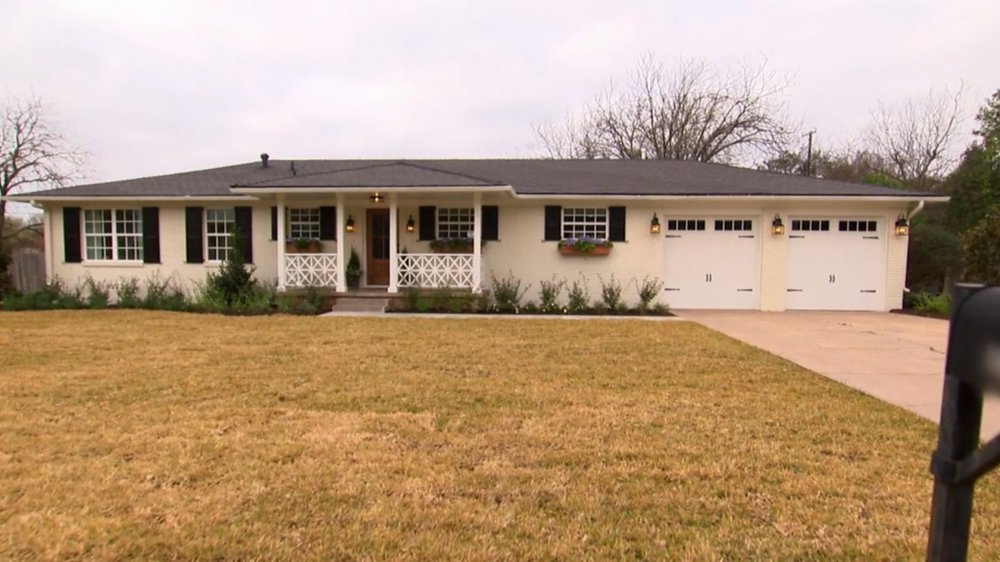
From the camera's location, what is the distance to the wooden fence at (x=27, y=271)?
13.4 metres

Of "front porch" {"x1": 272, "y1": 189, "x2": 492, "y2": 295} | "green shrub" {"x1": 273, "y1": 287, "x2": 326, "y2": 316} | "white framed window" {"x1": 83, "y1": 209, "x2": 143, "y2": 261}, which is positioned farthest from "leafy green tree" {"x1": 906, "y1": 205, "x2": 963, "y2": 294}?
"white framed window" {"x1": 83, "y1": 209, "x2": 143, "y2": 261}

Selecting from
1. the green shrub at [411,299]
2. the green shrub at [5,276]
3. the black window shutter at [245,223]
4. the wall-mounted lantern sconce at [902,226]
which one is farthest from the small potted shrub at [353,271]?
the wall-mounted lantern sconce at [902,226]

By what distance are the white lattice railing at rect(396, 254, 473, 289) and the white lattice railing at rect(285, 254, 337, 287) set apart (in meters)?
1.54

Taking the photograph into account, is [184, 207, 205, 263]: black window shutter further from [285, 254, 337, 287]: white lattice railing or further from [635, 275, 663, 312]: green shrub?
[635, 275, 663, 312]: green shrub

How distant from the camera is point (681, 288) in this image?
12406 millimetres

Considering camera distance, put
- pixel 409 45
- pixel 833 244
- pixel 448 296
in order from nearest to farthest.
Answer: pixel 448 296 → pixel 833 244 → pixel 409 45

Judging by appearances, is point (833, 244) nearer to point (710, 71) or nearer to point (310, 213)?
point (310, 213)

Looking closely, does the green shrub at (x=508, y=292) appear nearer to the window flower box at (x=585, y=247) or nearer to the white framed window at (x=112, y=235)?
the window flower box at (x=585, y=247)

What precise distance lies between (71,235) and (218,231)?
3.59 m

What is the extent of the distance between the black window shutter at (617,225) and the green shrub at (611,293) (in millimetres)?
860

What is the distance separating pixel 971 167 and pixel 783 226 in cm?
1151

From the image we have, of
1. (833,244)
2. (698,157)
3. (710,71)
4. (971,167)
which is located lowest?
(833,244)

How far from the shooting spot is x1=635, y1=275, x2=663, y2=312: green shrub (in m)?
11.9

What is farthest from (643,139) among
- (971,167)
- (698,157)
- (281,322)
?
(281,322)
